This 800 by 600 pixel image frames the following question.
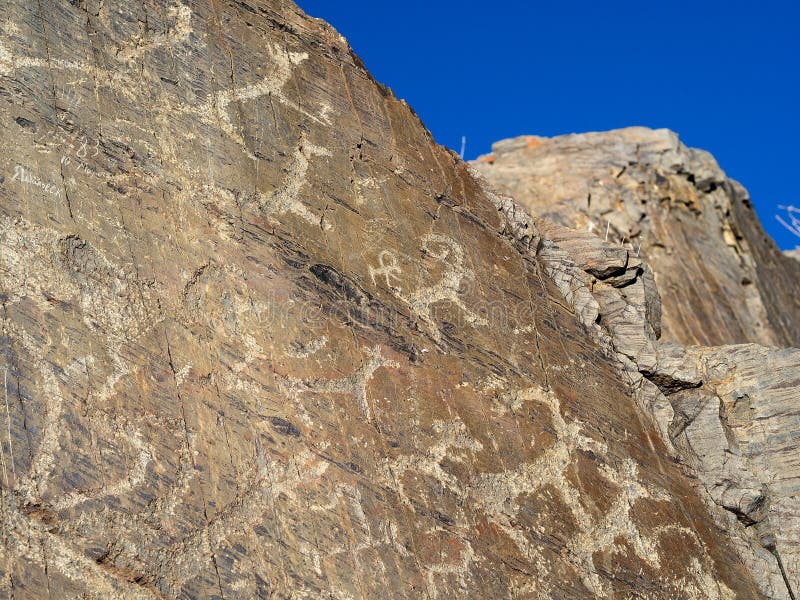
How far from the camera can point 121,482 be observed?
5.60 metres

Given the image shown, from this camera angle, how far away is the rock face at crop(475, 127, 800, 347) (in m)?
12.1

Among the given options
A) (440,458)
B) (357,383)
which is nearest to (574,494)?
(440,458)

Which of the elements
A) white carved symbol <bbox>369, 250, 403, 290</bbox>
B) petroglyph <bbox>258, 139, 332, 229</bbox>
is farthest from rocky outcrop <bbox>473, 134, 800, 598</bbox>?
petroglyph <bbox>258, 139, 332, 229</bbox>

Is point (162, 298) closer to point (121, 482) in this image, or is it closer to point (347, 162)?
point (121, 482)

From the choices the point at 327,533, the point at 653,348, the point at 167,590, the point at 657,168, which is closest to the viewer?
the point at 167,590

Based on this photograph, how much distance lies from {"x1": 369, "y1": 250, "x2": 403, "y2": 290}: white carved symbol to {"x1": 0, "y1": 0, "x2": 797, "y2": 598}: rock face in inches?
0.7

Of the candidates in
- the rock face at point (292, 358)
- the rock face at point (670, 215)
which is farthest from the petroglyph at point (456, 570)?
the rock face at point (670, 215)

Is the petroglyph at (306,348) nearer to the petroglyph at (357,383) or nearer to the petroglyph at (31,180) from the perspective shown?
the petroglyph at (357,383)

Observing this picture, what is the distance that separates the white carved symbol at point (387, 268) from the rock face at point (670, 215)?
5.02 m

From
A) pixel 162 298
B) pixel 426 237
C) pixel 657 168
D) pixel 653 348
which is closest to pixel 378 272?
pixel 426 237

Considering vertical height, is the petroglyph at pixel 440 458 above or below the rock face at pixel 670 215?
below

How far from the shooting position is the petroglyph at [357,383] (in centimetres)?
632

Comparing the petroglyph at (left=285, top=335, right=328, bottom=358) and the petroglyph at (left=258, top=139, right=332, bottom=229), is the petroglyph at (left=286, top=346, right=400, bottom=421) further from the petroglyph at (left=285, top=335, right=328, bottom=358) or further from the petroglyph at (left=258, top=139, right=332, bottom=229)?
the petroglyph at (left=258, top=139, right=332, bottom=229)

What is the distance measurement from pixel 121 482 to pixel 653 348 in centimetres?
459
